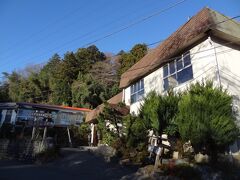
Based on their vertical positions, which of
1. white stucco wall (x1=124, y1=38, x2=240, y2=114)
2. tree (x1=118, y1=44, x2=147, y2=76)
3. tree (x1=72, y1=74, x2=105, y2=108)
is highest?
tree (x1=118, y1=44, x2=147, y2=76)

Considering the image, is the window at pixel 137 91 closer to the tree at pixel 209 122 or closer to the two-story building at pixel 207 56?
the two-story building at pixel 207 56

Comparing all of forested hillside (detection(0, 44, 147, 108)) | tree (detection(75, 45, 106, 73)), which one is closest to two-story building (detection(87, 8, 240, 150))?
forested hillside (detection(0, 44, 147, 108))

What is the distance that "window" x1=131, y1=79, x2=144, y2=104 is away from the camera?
62.6 ft

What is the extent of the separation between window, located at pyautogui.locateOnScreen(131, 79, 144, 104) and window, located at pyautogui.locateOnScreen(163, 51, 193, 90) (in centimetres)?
334

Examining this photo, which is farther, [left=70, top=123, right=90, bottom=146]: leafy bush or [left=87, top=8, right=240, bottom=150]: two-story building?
[left=70, top=123, right=90, bottom=146]: leafy bush

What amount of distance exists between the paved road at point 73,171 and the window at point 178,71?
245 inches

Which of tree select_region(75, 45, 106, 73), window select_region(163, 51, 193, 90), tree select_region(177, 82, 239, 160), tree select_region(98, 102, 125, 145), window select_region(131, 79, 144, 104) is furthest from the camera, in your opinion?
tree select_region(75, 45, 106, 73)

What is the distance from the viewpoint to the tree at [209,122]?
30.6ft

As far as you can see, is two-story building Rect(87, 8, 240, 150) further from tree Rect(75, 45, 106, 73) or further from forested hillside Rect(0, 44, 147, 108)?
tree Rect(75, 45, 106, 73)

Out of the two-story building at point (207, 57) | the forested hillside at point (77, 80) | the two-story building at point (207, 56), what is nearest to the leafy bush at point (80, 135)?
the forested hillside at point (77, 80)

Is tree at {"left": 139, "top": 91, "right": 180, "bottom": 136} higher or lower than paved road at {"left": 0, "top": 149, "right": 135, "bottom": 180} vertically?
higher

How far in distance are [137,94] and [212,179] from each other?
11.3 metres

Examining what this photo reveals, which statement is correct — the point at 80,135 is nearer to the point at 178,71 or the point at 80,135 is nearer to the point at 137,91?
the point at 137,91

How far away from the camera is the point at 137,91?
19.8 metres
